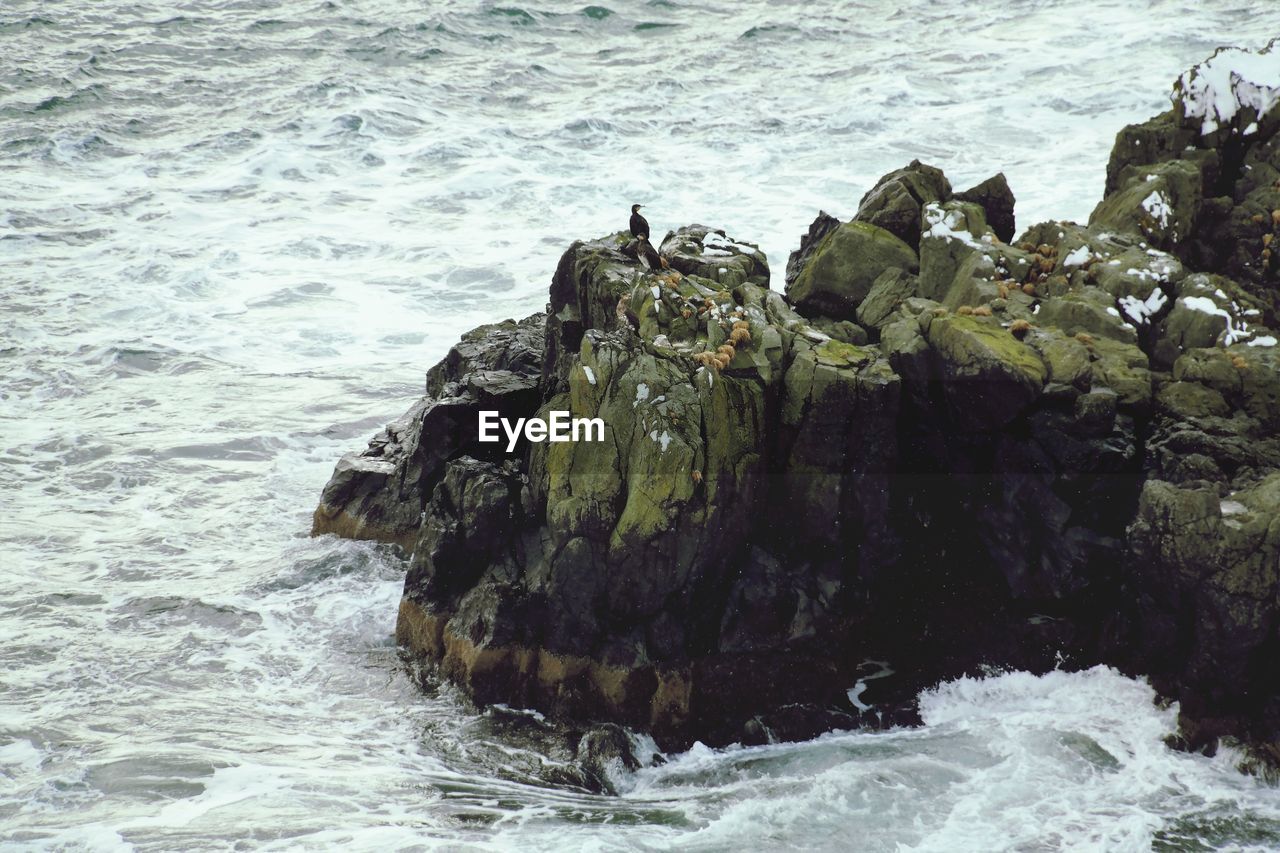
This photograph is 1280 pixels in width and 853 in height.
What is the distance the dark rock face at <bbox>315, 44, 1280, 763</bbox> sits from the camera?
1373cm

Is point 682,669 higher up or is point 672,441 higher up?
point 672,441

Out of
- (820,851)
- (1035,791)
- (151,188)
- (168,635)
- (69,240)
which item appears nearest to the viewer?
(820,851)

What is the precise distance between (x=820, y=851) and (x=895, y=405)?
532cm

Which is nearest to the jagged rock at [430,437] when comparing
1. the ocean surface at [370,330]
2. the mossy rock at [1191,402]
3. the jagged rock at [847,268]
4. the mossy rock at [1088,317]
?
the ocean surface at [370,330]

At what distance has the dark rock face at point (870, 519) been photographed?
13.7 metres

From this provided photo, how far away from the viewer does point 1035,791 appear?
12742 mm

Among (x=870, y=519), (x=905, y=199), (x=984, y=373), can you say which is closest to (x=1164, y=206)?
(x=905, y=199)

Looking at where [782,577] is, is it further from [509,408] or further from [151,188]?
[151,188]

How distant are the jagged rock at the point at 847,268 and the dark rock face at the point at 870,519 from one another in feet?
5.07

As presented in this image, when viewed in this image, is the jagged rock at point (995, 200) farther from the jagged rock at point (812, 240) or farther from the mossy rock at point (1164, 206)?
the jagged rock at point (812, 240)

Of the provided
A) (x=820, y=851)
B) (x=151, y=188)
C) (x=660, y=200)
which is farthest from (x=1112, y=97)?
(x=820, y=851)

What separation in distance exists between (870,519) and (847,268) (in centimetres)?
426

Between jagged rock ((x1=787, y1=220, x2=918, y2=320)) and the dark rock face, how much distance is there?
1.55 meters

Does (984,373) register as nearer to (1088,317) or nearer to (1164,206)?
(1088,317)
